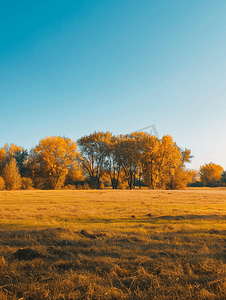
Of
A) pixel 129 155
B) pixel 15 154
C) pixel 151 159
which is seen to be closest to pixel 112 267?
pixel 129 155

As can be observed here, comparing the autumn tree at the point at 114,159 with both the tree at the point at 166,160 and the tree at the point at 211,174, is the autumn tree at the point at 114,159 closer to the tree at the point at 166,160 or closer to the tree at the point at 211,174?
the tree at the point at 166,160

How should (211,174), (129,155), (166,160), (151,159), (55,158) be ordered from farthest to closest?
(211,174)
(55,158)
(166,160)
(151,159)
(129,155)

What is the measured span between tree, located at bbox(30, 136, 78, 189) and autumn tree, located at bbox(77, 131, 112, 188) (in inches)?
102

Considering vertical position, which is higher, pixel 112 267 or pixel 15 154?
pixel 15 154

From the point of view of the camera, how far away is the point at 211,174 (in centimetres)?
9106

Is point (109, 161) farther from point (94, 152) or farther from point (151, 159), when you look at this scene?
point (151, 159)

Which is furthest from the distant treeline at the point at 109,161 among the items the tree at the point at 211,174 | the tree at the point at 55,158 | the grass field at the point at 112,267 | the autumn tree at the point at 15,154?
the grass field at the point at 112,267

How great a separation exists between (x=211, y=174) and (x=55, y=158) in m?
64.3

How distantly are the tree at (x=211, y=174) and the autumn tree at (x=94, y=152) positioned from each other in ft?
165

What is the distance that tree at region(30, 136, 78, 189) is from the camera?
59.3 metres

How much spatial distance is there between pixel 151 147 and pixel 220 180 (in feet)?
172

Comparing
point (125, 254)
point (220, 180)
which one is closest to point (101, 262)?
point (125, 254)

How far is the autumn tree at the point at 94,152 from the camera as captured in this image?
199 ft

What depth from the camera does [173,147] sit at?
57.8 meters
